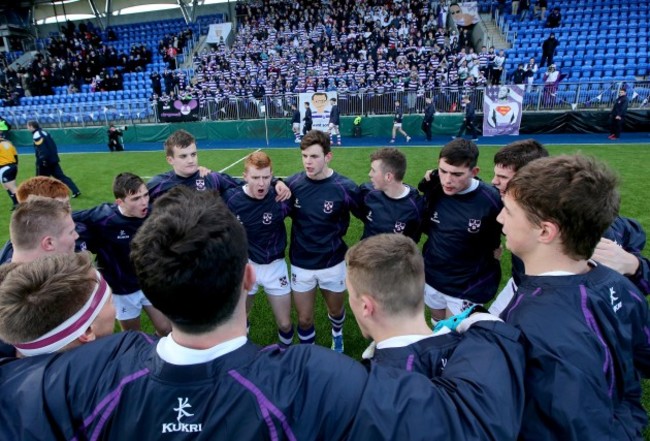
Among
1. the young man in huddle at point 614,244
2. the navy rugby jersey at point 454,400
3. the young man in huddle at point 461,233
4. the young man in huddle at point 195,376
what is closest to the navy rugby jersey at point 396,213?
the young man in huddle at point 461,233

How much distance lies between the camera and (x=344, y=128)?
20.2 metres

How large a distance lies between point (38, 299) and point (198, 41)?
35.4m

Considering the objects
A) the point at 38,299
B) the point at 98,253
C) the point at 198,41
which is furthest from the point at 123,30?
the point at 38,299

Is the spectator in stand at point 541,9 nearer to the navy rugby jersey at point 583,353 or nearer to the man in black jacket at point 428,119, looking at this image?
the man in black jacket at point 428,119

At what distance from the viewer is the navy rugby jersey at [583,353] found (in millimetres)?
1404

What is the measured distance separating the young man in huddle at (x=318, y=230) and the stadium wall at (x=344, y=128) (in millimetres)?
15848

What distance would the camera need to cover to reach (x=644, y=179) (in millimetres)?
10055

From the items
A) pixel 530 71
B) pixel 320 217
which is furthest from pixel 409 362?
pixel 530 71

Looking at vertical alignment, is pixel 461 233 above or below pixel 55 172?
above

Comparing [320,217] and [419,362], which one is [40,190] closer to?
[320,217]

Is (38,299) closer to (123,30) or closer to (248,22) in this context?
(248,22)

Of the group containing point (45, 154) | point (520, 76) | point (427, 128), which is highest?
point (520, 76)

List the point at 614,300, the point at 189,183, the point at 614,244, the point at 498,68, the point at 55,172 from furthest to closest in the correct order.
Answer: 1. the point at 498,68
2. the point at 55,172
3. the point at 189,183
4. the point at 614,244
5. the point at 614,300

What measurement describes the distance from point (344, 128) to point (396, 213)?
16.9 metres
